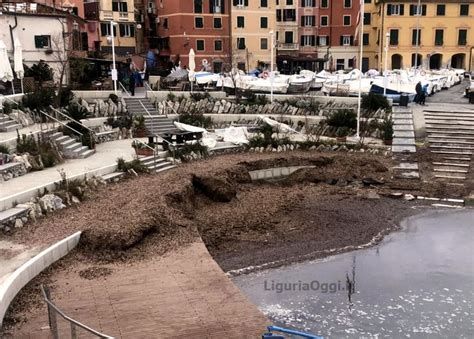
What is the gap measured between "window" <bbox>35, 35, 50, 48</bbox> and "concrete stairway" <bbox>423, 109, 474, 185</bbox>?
934 inches

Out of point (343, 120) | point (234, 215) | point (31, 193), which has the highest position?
point (343, 120)

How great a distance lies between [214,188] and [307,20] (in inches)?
2348

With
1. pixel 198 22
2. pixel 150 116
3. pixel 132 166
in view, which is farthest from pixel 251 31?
pixel 132 166

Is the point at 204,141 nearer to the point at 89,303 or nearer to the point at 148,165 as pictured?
the point at 148,165

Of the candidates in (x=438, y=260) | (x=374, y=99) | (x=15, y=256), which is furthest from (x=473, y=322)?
(x=374, y=99)

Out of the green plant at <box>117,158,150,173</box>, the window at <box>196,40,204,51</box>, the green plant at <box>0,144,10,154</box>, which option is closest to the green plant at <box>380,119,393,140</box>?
the green plant at <box>117,158,150,173</box>

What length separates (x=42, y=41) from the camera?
34.1 metres

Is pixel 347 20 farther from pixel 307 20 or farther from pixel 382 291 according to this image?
pixel 382 291

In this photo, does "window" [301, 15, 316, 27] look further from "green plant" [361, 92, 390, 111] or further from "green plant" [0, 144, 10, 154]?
"green plant" [0, 144, 10, 154]

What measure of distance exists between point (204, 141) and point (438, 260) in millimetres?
12692

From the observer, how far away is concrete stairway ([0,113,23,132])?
21.5 meters

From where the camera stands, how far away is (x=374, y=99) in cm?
3086

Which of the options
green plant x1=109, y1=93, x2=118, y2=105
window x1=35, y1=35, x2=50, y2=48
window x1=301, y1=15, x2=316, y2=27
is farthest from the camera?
window x1=301, y1=15, x2=316, y2=27

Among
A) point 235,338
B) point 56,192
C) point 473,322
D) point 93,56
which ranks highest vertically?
point 93,56
